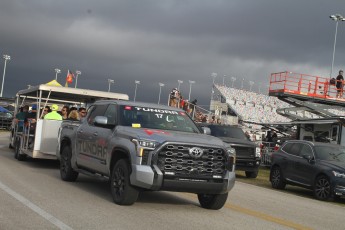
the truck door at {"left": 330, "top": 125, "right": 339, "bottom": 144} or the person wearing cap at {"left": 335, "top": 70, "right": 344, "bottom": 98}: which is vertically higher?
the person wearing cap at {"left": 335, "top": 70, "right": 344, "bottom": 98}

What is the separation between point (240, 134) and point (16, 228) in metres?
15.4

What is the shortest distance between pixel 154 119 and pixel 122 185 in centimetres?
160

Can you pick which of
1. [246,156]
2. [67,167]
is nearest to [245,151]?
[246,156]

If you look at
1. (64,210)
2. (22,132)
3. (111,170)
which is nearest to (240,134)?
(22,132)

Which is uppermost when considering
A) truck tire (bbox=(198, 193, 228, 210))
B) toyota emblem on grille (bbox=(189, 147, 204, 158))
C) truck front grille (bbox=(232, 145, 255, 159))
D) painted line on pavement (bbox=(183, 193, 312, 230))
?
toyota emblem on grille (bbox=(189, 147, 204, 158))

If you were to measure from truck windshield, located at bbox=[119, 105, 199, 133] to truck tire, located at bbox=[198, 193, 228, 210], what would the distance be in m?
1.32

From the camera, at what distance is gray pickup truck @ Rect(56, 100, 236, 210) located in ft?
27.3

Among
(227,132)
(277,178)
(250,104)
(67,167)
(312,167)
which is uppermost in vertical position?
(250,104)

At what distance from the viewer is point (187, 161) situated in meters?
8.45

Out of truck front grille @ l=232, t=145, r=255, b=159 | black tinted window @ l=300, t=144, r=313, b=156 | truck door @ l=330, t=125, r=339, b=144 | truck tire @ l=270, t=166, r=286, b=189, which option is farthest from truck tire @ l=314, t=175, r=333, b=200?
truck door @ l=330, t=125, r=339, b=144

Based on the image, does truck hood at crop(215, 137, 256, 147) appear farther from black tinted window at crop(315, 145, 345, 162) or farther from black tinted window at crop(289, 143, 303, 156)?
black tinted window at crop(315, 145, 345, 162)

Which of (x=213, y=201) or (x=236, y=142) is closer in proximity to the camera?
(x=213, y=201)

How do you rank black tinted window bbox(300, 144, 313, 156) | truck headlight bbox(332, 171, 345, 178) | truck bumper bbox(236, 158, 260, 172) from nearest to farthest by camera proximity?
1. truck headlight bbox(332, 171, 345, 178)
2. black tinted window bbox(300, 144, 313, 156)
3. truck bumper bbox(236, 158, 260, 172)

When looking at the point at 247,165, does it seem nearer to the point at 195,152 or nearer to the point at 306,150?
the point at 306,150
